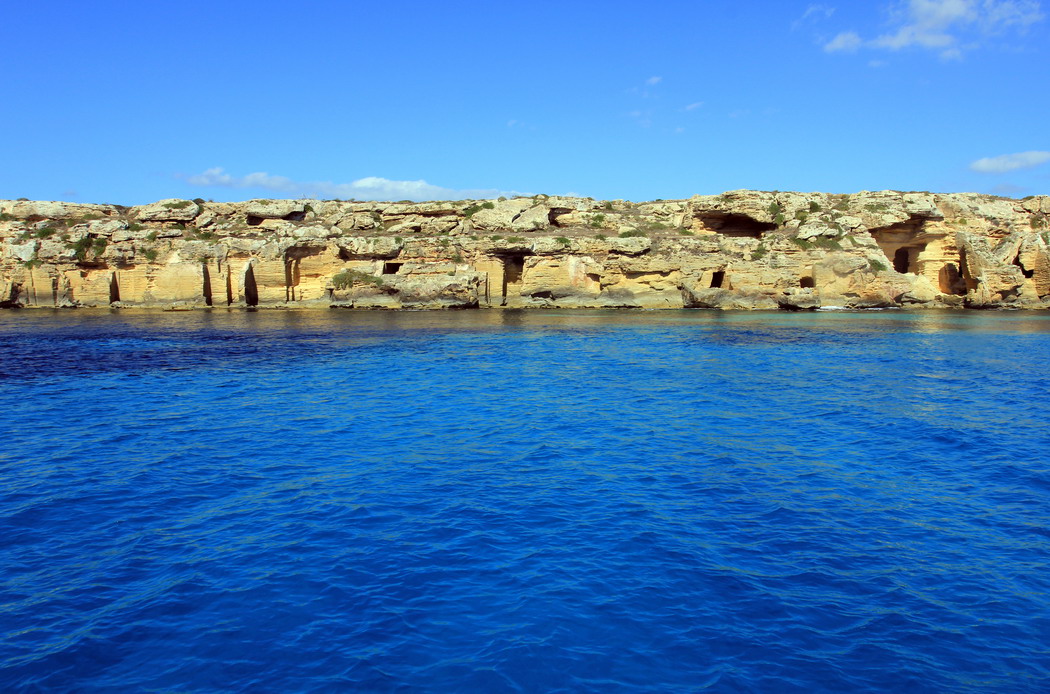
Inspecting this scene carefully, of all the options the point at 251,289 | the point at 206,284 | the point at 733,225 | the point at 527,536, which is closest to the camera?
the point at 527,536

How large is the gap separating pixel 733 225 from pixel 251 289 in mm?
35298

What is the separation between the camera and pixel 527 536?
8.59 metres

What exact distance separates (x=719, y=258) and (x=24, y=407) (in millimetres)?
38755

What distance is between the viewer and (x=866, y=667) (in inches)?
231

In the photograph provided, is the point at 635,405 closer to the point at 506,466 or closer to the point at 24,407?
the point at 506,466

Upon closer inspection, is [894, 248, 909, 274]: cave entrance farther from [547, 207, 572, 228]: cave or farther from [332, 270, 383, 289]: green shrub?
[332, 270, 383, 289]: green shrub

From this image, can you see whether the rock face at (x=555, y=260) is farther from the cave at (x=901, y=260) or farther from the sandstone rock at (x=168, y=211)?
the cave at (x=901, y=260)

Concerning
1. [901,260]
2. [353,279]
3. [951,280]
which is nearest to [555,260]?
[353,279]

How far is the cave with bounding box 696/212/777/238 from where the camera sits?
169 feet

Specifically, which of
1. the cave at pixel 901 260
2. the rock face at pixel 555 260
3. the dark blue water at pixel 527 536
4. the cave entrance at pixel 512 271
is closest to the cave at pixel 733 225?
the rock face at pixel 555 260

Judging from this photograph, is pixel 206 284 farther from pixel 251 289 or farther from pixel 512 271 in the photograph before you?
pixel 512 271

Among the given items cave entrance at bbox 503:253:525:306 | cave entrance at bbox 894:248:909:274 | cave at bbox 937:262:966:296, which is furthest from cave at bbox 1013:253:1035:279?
cave entrance at bbox 503:253:525:306

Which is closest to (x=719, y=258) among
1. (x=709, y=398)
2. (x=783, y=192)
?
(x=783, y=192)

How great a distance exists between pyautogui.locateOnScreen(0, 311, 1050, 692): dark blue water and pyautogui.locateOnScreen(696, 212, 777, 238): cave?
34.3 metres
